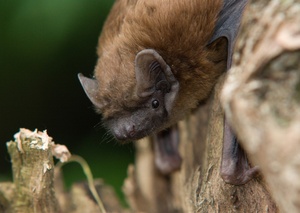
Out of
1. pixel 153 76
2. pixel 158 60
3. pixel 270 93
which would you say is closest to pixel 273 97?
pixel 270 93

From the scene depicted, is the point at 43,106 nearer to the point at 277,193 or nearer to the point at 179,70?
the point at 179,70

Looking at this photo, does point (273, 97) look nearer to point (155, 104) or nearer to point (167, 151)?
point (155, 104)

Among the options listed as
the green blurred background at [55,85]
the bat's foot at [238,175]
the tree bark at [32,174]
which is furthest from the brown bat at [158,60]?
the green blurred background at [55,85]

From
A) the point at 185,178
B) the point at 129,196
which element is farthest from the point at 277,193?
the point at 129,196

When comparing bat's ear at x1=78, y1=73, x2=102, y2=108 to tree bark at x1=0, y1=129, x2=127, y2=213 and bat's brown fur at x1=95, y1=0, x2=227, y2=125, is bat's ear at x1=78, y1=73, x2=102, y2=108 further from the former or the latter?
tree bark at x1=0, y1=129, x2=127, y2=213

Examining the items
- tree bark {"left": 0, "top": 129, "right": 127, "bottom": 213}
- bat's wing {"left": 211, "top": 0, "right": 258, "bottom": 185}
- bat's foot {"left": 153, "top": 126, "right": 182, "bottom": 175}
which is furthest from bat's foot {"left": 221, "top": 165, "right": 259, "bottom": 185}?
bat's foot {"left": 153, "top": 126, "right": 182, "bottom": 175}
